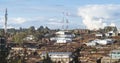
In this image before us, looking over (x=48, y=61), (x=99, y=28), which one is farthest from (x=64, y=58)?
(x=99, y=28)

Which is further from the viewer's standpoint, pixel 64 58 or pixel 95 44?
pixel 95 44

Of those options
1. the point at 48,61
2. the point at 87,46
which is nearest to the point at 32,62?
the point at 48,61

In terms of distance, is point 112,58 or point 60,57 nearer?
point 112,58

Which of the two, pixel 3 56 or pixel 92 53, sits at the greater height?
pixel 3 56

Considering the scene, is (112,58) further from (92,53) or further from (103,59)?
(92,53)

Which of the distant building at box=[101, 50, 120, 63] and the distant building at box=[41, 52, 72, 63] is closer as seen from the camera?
the distant building at box=[101, 50, 120, 63]

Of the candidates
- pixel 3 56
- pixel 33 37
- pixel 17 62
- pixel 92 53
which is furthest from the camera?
pixel 33 37

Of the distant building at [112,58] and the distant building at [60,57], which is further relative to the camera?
the distant building at [60,57]

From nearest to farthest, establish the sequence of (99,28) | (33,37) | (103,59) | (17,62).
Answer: (17,62) → (103,59) → (33,37) → (99,28)

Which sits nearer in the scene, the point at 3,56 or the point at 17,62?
the point at 3,56

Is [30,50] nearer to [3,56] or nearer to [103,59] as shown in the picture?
[103,59]
